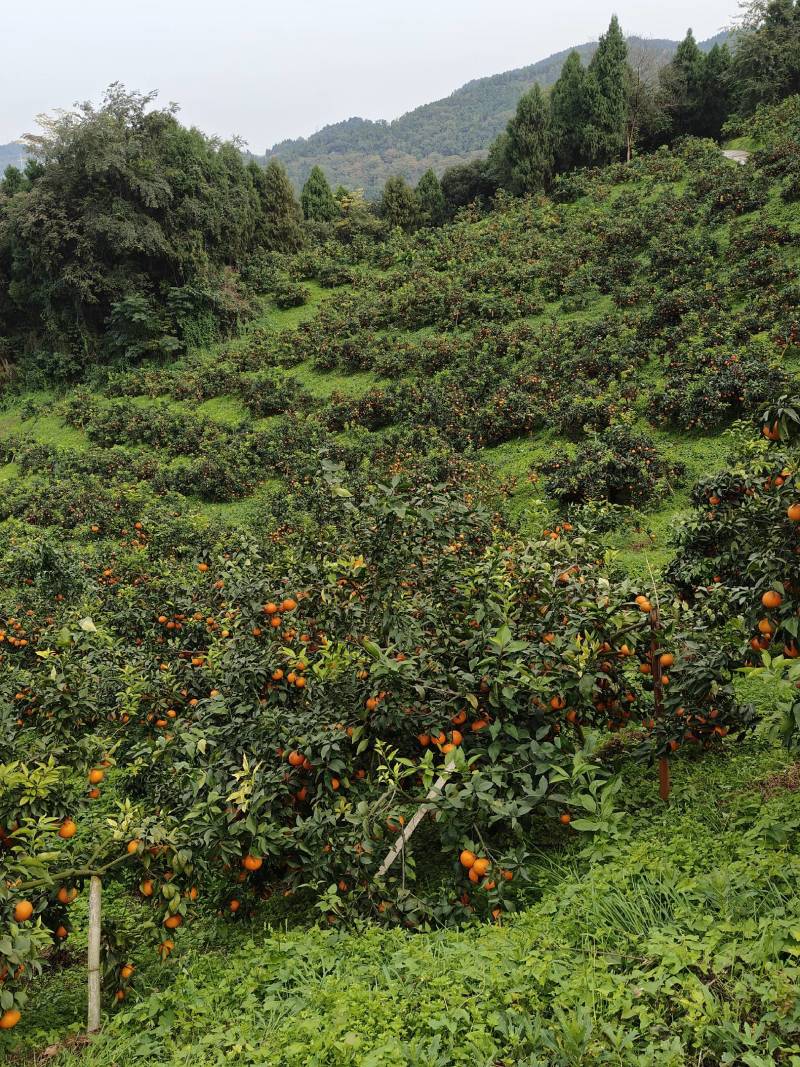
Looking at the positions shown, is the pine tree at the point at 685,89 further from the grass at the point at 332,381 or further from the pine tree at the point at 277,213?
the grass at the point at 332,381

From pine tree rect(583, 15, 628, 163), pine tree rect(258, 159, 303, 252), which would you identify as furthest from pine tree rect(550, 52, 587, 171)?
pine tree rect(258, 159, 303, 252)

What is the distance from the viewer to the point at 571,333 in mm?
13586

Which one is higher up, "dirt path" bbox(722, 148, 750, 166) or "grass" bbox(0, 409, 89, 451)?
Result: "dirt path" bbox(722, 148, 750, 166)

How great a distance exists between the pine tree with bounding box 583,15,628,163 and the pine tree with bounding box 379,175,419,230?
6839mm

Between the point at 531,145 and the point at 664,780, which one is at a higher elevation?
the point at 531,145

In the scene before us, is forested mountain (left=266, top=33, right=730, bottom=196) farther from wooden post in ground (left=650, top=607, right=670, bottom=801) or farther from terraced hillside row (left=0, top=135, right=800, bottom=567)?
wooden post in ground (left=650, top=607, right=670, bottom=801)

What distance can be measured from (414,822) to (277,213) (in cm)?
2727

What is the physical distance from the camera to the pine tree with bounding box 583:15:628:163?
23016 mm

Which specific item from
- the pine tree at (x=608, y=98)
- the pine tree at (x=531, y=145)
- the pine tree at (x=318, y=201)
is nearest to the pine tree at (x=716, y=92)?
the pine tree at (x=608, y=98)

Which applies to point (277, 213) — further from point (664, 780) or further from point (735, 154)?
point (664, 780)

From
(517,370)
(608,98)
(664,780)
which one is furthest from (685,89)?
(664,780)

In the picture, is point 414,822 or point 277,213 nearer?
point 414,822

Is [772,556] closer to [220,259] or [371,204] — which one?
[220,259]

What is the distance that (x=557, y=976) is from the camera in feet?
7.93
